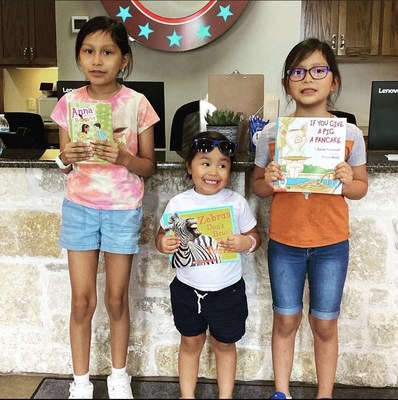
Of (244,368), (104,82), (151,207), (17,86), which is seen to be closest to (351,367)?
(244,368)

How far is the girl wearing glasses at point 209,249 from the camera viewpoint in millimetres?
1721

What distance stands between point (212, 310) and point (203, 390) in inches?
18.6

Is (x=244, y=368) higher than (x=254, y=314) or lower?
lower

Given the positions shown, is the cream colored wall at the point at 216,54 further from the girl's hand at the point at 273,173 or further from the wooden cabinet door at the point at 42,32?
the girl's hand at the point at 273,173

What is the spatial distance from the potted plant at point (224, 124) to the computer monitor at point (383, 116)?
529 millimetres

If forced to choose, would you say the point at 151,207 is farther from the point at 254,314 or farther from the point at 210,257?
the point at 254,314

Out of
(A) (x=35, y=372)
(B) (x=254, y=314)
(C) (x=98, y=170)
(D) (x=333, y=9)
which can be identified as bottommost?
(A) (x=35, y=372)

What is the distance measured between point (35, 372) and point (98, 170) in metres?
0.92

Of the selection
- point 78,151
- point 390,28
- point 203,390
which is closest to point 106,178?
point 78,151

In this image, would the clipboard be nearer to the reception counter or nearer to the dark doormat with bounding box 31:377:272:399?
the reception counter

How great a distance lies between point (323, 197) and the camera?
1698mm

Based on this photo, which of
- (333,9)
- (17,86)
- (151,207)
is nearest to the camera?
(151,207)

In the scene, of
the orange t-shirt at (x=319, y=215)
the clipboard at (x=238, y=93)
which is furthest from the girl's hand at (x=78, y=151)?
the clipboard at (x=238, y=93)

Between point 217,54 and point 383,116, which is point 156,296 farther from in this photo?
point 217,54
